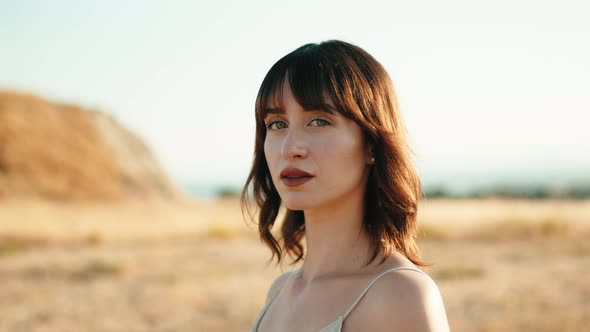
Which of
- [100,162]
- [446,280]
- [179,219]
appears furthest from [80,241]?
[100,162]

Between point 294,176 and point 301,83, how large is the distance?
298mm

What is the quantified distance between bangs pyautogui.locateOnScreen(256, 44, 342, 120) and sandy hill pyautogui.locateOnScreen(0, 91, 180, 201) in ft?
68.0

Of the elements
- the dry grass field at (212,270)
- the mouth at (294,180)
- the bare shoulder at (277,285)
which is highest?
the mouth at (294,180)

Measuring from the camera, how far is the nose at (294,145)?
187 cm

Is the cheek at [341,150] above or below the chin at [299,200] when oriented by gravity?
above

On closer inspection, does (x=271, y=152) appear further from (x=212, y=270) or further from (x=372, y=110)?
(x=212, y=270)

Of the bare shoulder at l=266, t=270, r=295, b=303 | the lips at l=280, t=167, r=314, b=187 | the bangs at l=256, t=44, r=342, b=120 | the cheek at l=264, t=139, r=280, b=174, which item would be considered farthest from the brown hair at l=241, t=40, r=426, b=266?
the bare shoulder at l=266, t=270, r=295, b=303

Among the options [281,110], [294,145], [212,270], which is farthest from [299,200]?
[212,270]

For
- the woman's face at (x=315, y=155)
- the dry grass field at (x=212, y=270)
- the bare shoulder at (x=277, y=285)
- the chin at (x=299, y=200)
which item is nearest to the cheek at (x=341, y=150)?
the woman's face at (x=315, y=155)

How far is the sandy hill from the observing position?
71.4 feet

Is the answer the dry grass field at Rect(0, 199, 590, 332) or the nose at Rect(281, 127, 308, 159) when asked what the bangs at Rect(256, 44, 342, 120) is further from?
the dry grass field at Rect(0, 199, 590, 332)

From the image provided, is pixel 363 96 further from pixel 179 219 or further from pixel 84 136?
pixel 84 136

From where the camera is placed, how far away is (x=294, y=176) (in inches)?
75.8

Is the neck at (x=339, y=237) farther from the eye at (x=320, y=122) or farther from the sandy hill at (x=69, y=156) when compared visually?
the sandy hill at (x=69, y=156)
